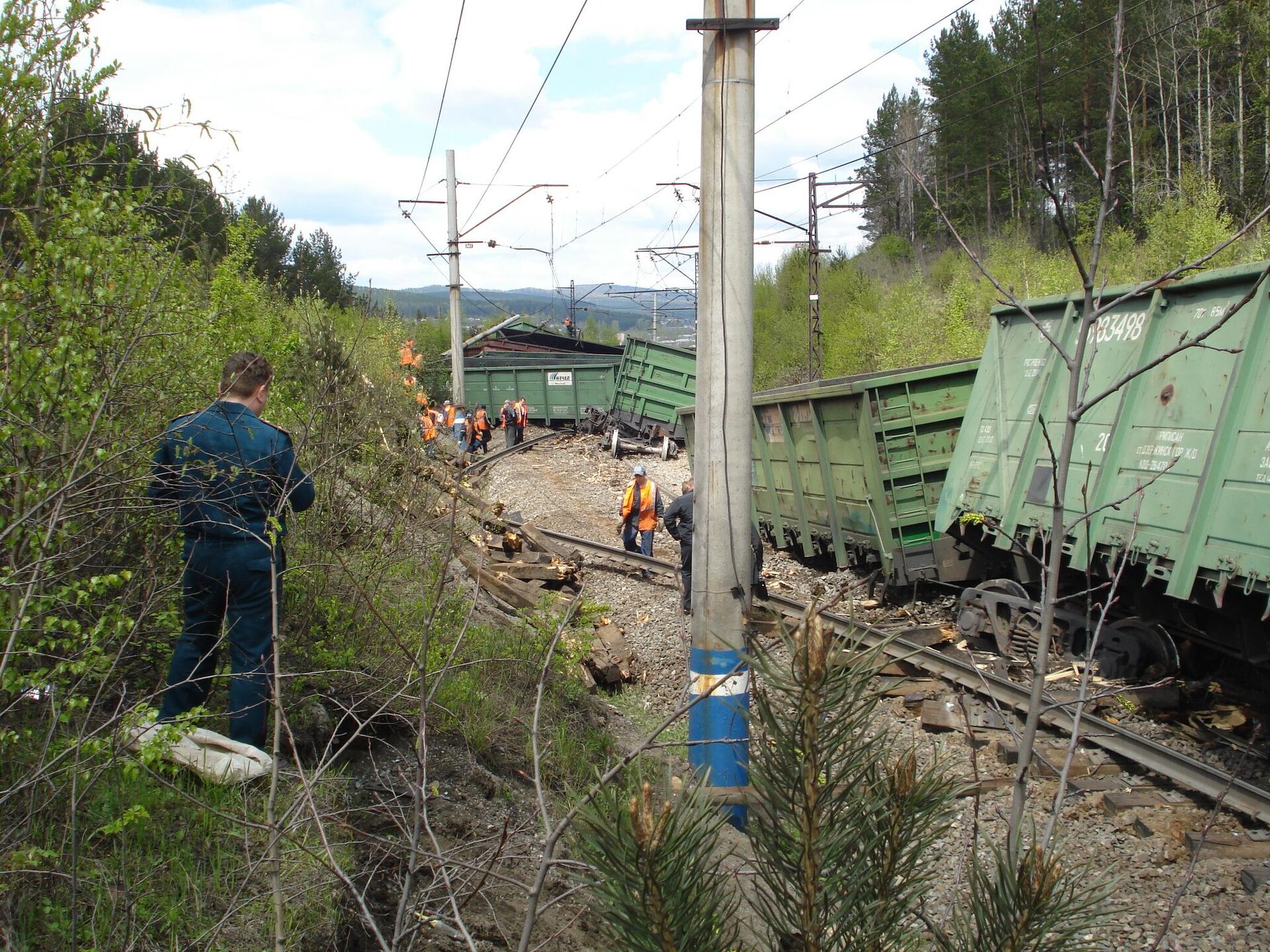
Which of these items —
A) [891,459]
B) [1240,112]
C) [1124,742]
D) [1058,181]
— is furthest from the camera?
[1240,112]

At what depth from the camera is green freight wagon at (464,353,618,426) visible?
36.2 m

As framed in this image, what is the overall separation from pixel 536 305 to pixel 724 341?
7652 inches

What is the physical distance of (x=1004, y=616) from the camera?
961 cm

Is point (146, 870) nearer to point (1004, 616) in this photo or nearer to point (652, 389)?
point (1004, 616)

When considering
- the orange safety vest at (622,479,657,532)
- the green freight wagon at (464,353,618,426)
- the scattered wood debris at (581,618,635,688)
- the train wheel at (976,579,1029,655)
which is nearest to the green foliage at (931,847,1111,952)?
the scattered wood debris at (581,618,635,688)

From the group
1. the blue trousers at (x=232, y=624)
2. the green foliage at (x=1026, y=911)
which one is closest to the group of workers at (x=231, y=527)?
the blue trousers at (x=232, y=624)

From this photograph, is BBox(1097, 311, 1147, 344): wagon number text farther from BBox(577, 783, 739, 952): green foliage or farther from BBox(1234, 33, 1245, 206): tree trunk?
BBox(1234, 33, 1245, 206): tree trunk

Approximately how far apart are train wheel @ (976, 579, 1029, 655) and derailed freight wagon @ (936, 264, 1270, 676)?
15 millimetres

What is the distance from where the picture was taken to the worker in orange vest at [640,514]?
15359 mm

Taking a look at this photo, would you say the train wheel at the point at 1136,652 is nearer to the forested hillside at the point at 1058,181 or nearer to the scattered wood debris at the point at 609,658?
the scattered wood debris at the point at 609,658

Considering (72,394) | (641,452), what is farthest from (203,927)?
(641,452)

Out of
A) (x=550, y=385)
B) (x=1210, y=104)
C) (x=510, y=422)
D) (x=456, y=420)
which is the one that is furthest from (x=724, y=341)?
(x=1210, y=104)

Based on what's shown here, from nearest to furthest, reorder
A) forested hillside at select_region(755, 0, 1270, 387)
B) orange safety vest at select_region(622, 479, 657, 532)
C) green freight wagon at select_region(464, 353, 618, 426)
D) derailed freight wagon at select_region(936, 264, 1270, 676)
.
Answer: derailed freight wagon at select_region(936, 264, 1270, 676) < orange safety vest at select_region(622, 479, 657, 532) < forested hillside at select_region(755, 0, 1270, 387) < green freight wagon at select_region(464, 353, 618, 426)

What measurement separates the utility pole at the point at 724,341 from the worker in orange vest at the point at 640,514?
999 cm
